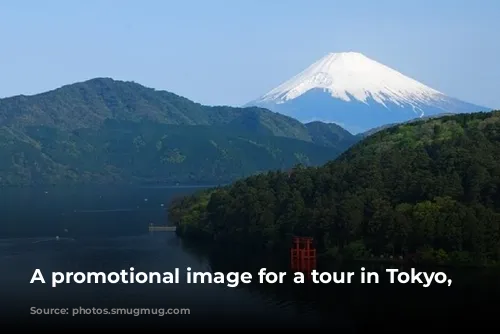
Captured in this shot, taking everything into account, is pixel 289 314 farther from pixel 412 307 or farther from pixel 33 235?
pixel 33 235

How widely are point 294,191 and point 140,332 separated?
30.1 m

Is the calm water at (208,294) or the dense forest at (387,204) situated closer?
the calm water at (208,294)

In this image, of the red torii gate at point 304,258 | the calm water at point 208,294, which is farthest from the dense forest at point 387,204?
the calm water at point 208,294

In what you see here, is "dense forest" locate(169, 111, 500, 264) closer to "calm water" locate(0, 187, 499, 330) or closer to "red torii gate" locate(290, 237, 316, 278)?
"red torii gate" locate(290, 237, 316, 278)

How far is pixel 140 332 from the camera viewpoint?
33781 millimetres

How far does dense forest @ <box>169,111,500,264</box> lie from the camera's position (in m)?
49.3

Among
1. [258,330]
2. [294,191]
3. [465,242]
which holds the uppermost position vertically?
[294,191]

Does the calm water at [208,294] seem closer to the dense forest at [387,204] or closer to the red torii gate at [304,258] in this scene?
the red torii gate at [304,258]

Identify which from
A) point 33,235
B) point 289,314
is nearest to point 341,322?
point 289,314

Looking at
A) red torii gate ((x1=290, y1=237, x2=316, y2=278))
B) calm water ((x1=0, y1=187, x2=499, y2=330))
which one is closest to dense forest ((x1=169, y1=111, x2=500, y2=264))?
red torii gate ((x1=290, y1=237, x2=316, y2=278))

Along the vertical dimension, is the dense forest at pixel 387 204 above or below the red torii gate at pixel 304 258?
above

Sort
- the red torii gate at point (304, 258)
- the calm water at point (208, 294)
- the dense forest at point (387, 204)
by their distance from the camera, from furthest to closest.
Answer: the dense forest at point (387, 204) < the red torii gate at point (304, 258) < the calm water at point (208, 294)

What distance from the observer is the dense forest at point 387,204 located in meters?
49.3

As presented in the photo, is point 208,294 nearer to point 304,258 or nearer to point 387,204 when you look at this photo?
point 304,258
